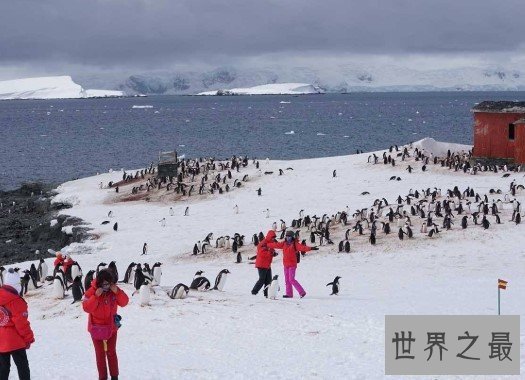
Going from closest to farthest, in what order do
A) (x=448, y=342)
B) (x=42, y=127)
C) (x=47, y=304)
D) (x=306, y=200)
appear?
1. (x=448, y=342)
2. (x=47, y=304)
3. (x=306, y=200)
4. (x=42, y=127)

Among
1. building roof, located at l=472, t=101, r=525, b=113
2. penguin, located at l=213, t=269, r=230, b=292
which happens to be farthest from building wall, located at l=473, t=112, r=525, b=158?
penguin, located at l=213, t=269, r=230, b=292

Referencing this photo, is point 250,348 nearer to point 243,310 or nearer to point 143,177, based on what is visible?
point 243,310

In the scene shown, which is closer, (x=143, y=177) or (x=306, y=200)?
(x=306, y=200)

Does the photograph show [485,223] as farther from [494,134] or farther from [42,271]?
[494,134]

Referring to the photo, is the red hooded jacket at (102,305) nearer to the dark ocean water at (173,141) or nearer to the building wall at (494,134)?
the building wall at (494,134)

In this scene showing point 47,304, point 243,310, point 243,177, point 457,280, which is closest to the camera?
point 243,310

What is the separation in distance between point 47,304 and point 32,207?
2254 centimetres

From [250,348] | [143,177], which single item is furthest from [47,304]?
[143,177]

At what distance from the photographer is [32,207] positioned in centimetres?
3616

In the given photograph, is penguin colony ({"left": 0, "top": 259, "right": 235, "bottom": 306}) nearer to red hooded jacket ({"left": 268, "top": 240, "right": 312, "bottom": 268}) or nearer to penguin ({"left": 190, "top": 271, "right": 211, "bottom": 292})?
penguin ({"left": 190, "top": 271, "right": 211, "bottom": 292})

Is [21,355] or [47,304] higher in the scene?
[21,355]

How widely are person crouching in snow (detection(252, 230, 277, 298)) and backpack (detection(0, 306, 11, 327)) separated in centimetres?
699

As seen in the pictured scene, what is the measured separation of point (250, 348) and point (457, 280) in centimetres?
748

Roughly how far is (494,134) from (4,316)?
31.9 m
